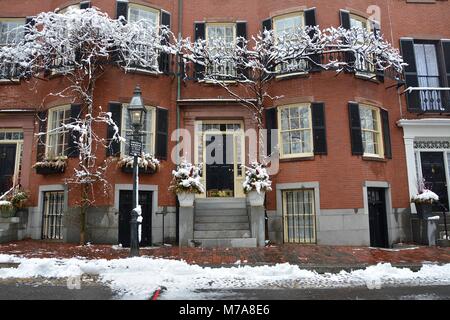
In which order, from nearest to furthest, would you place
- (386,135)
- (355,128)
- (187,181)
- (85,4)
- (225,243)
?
1. (225,243)
2. (187,181)
3. (355,128)
4. (85,4)
5. (386,135)

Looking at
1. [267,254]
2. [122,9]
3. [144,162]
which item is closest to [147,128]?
[144,162]

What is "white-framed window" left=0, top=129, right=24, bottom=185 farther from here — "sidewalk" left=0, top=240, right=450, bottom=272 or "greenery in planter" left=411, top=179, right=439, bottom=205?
"greenery in planter" left=411, top=179, right=439, bottom=205

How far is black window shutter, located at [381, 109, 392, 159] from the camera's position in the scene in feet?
45.3

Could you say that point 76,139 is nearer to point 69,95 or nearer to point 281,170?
point 69,95

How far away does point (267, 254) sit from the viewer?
9953mm

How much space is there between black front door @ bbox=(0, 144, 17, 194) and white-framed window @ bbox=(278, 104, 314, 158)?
10.4 m

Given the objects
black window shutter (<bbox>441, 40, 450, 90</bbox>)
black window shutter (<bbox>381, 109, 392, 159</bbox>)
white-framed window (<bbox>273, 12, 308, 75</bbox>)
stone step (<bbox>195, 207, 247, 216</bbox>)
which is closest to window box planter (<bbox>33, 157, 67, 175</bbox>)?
stone step (<bbox>195, 207, 247, 216</bbox>)

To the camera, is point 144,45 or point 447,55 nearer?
point 144,45

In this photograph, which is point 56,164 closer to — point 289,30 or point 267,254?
point 267,254

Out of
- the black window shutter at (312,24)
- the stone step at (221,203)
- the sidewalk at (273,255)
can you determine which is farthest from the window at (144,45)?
the sidewalk at (273,255)

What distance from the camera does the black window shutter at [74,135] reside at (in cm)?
1259

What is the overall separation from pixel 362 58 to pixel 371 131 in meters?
2.66
